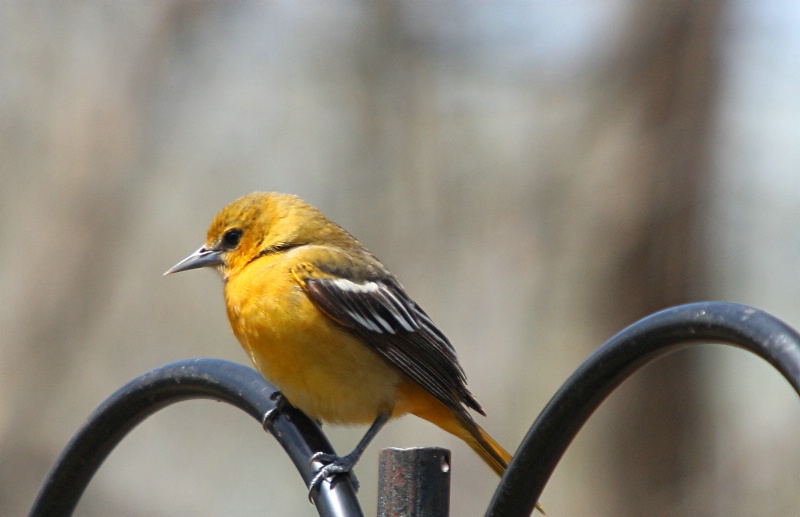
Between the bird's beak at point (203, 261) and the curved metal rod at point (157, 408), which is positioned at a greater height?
the bird's beak at point (203, 261)

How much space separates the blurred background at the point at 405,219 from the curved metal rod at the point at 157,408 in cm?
591

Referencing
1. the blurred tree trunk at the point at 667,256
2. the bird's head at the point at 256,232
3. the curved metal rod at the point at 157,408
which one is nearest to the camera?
the curved metal rod at the point at 157,408

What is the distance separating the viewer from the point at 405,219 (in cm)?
1023

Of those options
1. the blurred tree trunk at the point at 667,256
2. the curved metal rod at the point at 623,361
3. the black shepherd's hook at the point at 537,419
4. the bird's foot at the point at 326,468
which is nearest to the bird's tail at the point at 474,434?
the black shepherd's hook at the point at 537,419

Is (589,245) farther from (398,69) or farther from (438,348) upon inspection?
(438,348)

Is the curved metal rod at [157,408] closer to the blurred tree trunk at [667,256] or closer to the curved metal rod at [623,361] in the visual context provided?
the curved metal rod at [623,361]

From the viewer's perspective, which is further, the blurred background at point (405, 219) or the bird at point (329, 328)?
the blurred background at point (405, 219)

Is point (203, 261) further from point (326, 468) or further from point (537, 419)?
point (537, 419)

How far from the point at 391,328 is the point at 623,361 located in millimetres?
2213

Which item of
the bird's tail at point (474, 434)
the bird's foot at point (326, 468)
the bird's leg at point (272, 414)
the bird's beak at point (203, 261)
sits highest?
the bird's beak at point (203, 261)

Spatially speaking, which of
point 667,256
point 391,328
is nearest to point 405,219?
point 667,256

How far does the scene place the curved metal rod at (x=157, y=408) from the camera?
308cm

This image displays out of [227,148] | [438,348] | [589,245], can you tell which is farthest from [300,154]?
[438,348]

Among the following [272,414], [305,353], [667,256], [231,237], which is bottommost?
[272,414]
